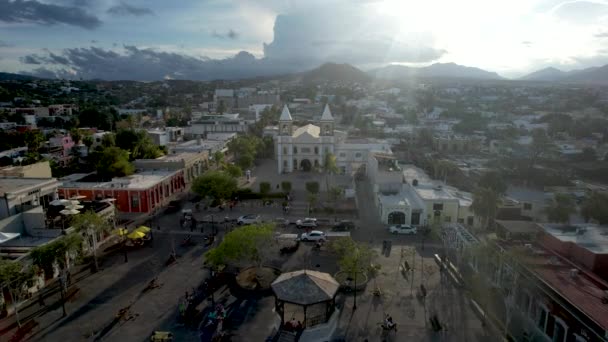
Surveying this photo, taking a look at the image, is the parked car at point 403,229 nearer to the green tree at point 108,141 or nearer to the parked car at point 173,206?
the parked car at point 173,206

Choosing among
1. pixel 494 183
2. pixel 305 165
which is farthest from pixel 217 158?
pixel 494 183

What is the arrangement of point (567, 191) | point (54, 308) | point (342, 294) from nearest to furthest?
1. point (54, 308)
2. point (342, 294)
3. point (567, 191)

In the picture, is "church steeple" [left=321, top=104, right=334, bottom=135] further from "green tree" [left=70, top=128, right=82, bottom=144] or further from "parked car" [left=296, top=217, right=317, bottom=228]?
"green tree" [left=70, top=128, right=82, bottom=144]

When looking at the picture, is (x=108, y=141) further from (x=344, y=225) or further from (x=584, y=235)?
(x=584, y=235)

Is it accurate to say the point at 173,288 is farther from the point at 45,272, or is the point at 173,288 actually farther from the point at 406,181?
the point at 406,181

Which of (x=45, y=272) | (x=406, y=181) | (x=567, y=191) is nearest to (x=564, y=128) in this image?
(x=567, y=191)

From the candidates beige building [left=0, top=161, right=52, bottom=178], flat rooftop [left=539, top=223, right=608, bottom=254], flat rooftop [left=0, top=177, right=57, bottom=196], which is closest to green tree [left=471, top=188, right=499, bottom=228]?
flat rooftop [left=539, top=223, right=608, bottom=254]
